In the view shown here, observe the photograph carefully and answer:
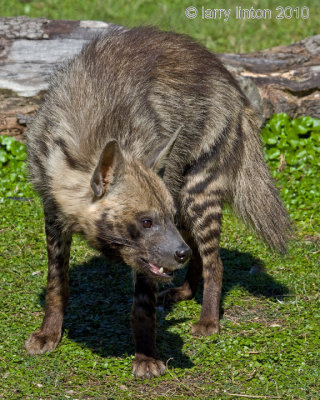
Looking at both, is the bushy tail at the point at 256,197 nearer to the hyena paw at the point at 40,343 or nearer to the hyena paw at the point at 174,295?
the hyena paw at the point at 174,295

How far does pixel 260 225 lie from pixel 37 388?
214cm

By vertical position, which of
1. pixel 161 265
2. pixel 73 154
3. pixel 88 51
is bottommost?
pixel 161 265

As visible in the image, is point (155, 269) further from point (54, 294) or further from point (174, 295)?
point (174, 295)

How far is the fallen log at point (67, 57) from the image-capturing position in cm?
704

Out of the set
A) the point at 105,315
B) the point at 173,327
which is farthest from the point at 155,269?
the point at 105,315

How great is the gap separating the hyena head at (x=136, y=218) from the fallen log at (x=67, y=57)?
309cm

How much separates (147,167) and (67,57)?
10.2 feet

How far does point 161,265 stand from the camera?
161 inches

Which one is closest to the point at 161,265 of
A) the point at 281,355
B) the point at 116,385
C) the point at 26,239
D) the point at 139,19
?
the point at 116,385

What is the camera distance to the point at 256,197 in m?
5.55

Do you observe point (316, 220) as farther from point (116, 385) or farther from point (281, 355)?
point (116, 385)

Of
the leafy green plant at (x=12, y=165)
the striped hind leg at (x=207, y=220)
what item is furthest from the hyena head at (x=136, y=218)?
the leafy green plant at (x=12, y=165)

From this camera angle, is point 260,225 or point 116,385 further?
point 260,225

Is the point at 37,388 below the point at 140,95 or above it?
below
